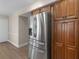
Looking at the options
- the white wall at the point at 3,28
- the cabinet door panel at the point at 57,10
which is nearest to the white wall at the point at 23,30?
the white wall at the point at 3,28

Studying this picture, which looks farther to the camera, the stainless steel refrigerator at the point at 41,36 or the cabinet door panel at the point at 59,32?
the stainless steel refrigerator at the point at 41,36

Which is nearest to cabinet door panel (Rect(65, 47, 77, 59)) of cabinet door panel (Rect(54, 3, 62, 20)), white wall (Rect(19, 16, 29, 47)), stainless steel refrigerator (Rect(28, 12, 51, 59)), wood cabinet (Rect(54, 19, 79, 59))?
wood cabinet (Rect(54, 19, 79, 59))

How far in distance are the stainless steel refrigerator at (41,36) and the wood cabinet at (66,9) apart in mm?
344

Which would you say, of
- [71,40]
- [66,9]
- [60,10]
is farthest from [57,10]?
[71,40]

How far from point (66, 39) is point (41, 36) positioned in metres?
0.86

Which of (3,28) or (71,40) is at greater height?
(3,28)

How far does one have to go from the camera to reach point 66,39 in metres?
2.64

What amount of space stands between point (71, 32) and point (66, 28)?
7.7 inches

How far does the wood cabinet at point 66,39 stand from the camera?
243cm

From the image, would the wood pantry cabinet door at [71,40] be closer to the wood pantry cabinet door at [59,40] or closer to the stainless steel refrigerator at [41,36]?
the wood pantry cabinet door at [59,40]

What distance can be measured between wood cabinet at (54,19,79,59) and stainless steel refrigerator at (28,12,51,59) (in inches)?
9.7

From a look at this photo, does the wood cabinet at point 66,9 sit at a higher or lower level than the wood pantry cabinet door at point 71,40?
higher

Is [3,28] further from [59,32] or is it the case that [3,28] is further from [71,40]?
[71,40]

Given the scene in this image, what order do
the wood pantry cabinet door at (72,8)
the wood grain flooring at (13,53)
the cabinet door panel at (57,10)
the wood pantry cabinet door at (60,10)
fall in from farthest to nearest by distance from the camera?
the wood grain flooring at (13,53), the cabinet door panel at (57,10), the wood pantry cabinet door at (60,10), the wood pantry cabinet door at (72,8)
